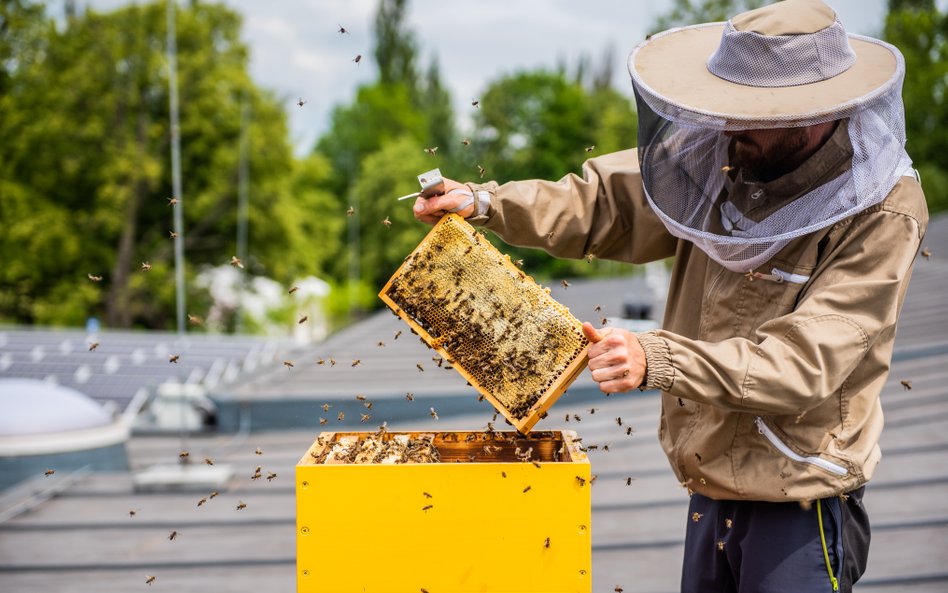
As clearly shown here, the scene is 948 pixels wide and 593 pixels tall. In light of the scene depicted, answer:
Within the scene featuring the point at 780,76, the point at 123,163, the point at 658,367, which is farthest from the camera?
the point at 123,163

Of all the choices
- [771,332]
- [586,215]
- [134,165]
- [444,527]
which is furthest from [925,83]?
[444,527]

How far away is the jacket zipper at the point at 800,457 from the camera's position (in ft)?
6.46

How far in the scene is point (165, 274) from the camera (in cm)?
2608

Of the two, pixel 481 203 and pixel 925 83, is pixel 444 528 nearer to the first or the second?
pixel 481 203

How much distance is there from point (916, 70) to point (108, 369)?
37251mm

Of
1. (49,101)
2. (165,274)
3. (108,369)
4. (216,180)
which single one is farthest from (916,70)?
(108,369)

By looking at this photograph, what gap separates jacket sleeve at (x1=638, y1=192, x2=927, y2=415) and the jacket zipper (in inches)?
6.9

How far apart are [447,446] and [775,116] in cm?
114

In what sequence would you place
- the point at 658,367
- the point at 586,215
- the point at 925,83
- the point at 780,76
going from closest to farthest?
the point at 658,367 → the point at 780,76 → the point at 586,215 → the point at 925,83

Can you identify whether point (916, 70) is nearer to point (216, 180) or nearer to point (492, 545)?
point (216, 180)

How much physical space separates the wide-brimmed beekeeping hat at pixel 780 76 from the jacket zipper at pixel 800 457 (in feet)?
2.42

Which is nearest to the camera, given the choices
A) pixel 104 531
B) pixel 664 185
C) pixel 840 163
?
pixel 840 163

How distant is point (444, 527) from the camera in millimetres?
1852

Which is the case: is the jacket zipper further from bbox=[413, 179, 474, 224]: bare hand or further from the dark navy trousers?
bbox=[413, 179, 474, 224]: bare hand
